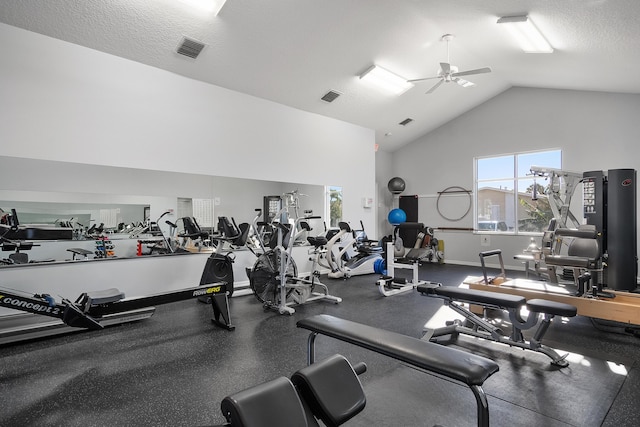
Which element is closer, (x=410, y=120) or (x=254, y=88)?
(x=254, y=88)

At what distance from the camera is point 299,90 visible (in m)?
5.51

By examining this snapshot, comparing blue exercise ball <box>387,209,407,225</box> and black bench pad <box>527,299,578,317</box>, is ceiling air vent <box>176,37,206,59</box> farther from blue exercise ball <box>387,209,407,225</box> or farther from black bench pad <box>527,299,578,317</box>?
blue exercise ball <box>387,209,407,225</box>

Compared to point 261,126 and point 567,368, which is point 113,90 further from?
point 567,368

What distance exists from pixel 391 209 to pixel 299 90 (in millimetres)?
5174

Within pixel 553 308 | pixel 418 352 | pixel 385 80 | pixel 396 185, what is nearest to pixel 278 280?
pixel 553 308

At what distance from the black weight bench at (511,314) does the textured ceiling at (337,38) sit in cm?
330

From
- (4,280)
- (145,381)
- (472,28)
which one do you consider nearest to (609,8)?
(472,28)

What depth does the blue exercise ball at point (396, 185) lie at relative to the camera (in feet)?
29.6

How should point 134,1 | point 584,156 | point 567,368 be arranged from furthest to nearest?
1. point 584,156
2. point 134,1
3. point 567,368

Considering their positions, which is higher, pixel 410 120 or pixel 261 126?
pixel 410 120

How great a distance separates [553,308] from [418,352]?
6.24 ft

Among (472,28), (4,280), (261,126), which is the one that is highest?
(472,28)

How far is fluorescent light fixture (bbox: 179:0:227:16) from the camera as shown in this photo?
11.5 feet

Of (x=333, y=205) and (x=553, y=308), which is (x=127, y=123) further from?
(x=553, y=308)
